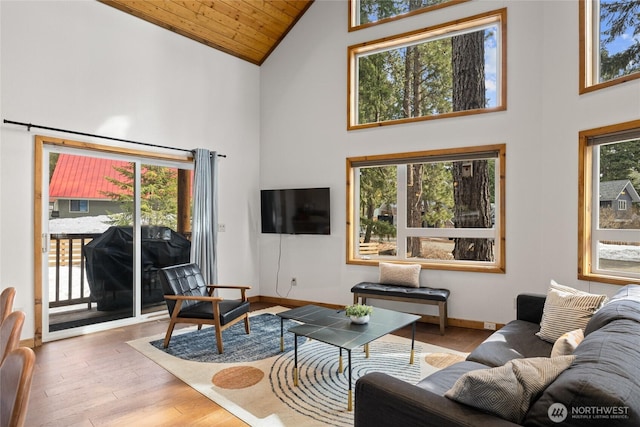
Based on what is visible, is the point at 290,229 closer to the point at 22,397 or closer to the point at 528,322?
the point at 528,322

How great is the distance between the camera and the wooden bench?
4.46 metres

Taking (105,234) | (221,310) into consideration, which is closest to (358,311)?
(221,310)

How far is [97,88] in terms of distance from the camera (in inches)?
175

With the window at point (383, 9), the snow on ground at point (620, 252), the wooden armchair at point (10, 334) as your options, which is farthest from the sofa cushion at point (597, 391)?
the window at point (383, 9)

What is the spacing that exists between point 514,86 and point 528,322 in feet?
8.78

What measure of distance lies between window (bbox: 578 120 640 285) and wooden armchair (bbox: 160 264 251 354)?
357 cm

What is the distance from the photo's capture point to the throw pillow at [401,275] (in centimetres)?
488

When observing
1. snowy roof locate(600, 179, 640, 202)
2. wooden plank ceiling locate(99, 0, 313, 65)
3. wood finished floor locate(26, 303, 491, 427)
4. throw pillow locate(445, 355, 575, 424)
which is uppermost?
wooden plank ceiling locate(99, 0, 313, 65)

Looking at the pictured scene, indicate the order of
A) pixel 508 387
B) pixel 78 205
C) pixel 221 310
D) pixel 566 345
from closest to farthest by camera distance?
1. pixel 508 387
2. pixel 566 345
3. pixel 221 310
4. pixel 78 205

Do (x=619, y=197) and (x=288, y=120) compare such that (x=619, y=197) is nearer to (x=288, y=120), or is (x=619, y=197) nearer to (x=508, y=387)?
(x=508, y=387)

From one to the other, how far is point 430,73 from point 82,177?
4.46m

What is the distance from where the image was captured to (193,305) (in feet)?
13.5

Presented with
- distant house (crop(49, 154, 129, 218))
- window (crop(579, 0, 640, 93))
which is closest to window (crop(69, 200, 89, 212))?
distant house (crop(49, 154, 129, 218))

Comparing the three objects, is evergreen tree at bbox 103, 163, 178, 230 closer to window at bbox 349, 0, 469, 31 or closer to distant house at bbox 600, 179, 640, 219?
window at bbox 349, 0, 469, 31
